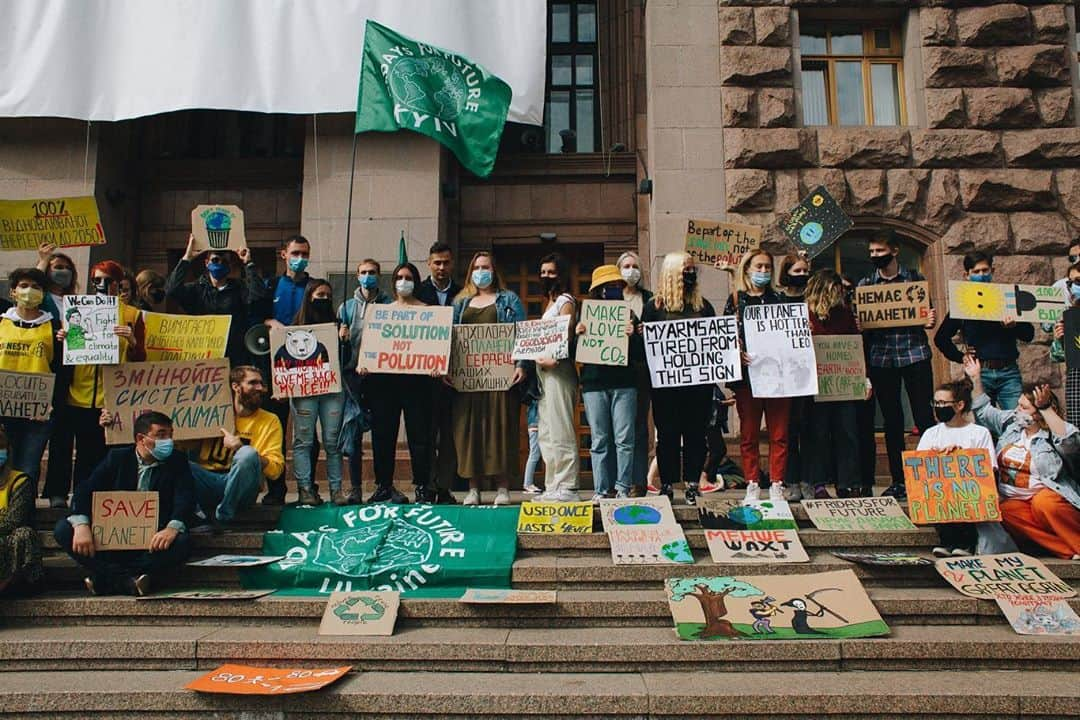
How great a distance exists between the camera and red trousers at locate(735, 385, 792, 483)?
26.5 ft

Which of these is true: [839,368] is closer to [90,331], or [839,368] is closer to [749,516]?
[749,516]

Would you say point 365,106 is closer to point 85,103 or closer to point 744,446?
point 85,103

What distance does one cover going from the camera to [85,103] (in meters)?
12.2

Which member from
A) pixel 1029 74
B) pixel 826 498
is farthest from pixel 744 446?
pixel 1029 74

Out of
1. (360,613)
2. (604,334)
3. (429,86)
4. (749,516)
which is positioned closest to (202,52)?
(429,86)

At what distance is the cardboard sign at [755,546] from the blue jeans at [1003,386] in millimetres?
2554

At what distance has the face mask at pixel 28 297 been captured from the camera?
7.85m

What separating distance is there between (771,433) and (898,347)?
4.83 feet

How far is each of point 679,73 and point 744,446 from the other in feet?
21.0

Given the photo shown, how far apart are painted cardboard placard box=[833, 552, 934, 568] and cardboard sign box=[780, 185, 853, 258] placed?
150 inches

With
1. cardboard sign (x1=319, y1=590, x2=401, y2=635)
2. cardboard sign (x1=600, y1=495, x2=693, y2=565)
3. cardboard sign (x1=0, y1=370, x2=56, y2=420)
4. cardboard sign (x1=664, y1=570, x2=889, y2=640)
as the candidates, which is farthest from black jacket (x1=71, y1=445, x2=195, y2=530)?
cardboard sign (x1=664, y1=570, x2=889, y2=640)

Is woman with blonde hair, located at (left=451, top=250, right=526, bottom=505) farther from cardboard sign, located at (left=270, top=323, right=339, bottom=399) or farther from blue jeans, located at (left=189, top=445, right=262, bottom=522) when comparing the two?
blue jeans, located at (left=189, top=445, right=262, bottom=522)

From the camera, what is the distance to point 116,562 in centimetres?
675

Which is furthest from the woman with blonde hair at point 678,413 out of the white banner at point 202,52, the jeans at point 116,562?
the white banner at point 202,52
